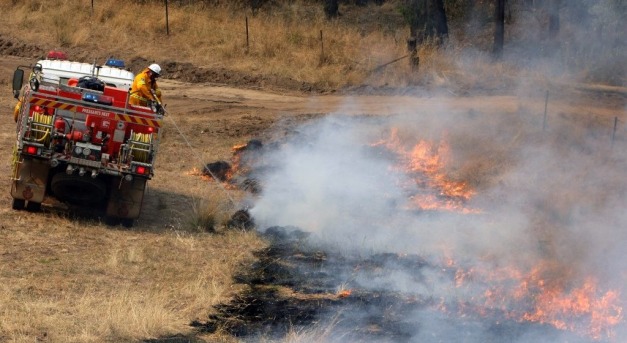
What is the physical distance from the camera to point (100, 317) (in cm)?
1043

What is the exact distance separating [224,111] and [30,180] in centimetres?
1054

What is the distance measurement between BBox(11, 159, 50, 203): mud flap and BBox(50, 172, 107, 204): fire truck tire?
0.58ft

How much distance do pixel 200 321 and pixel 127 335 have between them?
3.68 feet

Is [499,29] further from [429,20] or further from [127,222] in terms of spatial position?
[127,222]

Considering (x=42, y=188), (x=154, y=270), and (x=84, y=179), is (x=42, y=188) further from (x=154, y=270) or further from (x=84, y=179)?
(x=154, y=270)

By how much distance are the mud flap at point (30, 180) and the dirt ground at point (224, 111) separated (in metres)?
0.64

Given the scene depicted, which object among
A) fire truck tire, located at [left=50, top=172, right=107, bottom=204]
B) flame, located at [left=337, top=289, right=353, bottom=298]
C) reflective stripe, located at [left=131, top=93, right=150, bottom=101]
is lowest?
flame, located at [left=337, top=289, right=353, bottom=298]

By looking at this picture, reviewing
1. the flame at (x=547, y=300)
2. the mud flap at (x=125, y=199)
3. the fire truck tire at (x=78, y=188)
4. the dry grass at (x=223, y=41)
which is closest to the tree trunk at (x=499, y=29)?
the dry grass at (x=223, y=41)

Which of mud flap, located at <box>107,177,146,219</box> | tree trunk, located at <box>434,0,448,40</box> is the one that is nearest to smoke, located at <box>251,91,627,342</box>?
mud flap, located at <box>107,177,146,219</box>

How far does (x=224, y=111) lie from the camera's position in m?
24.9

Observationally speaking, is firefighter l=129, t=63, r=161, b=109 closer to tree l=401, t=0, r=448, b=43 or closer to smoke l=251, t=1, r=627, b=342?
smoke l=251, t=1, r=627, b=342

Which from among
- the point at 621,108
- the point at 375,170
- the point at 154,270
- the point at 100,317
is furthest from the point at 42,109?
the point at 621,108

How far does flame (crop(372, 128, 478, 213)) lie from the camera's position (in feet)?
57.6

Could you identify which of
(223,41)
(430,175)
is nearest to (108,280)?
(430,175)
